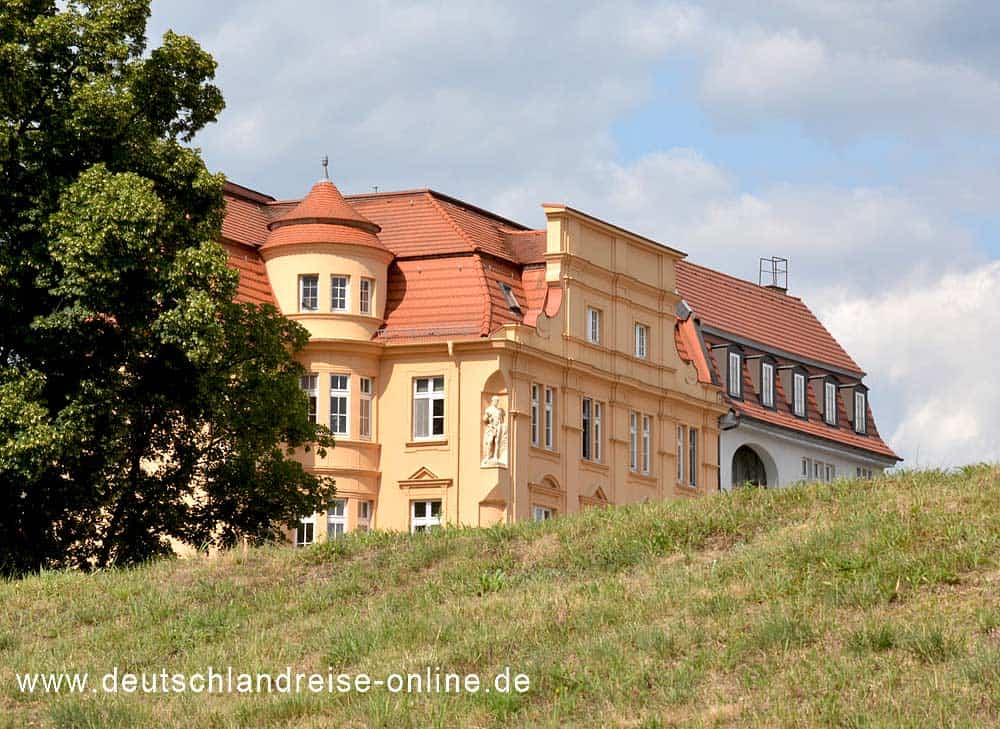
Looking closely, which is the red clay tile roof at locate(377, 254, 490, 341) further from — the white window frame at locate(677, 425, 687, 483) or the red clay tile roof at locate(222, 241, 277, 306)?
the white window frame at locate(677, 425, 687, 483)

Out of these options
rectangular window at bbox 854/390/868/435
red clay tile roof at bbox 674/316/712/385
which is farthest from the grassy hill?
rectangular window at bbox 854/390/868/435

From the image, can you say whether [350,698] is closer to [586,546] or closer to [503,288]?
[586,546]

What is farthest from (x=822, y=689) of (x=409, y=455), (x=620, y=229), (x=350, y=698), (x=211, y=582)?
(x=620, y=229)

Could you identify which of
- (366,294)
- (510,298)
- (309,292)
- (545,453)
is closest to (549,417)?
(545,453)

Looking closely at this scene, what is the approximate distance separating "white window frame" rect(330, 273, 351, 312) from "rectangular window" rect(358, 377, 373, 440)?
2.43 meters

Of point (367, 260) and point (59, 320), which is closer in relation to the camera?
point (59, 320)

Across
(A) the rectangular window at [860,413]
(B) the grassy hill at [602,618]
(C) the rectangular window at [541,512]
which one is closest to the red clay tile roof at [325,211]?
(C) the rectangular window at [541,512]

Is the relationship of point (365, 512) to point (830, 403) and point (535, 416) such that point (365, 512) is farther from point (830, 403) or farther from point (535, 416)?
point (830, 403)

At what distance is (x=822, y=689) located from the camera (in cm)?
1842

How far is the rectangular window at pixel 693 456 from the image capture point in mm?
69562

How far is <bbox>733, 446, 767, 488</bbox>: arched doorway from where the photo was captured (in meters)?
74.9

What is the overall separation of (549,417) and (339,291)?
7.85 m

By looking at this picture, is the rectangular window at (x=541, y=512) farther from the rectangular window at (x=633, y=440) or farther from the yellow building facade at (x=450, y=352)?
the rectangular window at (x=633, y=440)

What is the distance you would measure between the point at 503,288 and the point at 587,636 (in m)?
41.3
